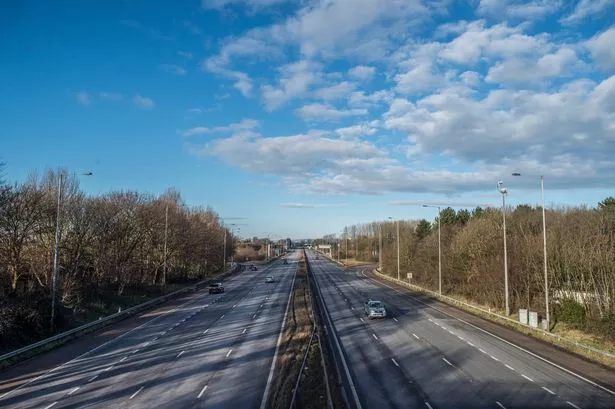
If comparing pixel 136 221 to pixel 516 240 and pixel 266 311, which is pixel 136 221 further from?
pixel 516 240

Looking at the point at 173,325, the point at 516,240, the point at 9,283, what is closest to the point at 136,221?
the point at 9,283

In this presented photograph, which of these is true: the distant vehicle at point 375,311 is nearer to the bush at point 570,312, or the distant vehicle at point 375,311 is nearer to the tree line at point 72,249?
the bush at point 570,312

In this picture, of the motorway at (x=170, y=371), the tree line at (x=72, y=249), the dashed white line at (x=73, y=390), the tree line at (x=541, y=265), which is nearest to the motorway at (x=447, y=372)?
the motorway at (x=170, y=371)

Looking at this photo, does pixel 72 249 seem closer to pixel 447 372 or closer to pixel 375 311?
pixel 375 311

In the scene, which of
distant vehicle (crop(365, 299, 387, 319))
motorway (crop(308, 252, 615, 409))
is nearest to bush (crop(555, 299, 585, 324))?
motorway (crop(308, 252, 615, 409))

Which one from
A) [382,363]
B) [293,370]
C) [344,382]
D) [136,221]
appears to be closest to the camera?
[344,382]

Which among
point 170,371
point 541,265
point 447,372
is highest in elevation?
point 541,265

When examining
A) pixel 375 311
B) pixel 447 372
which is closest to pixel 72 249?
pixel 375 311
